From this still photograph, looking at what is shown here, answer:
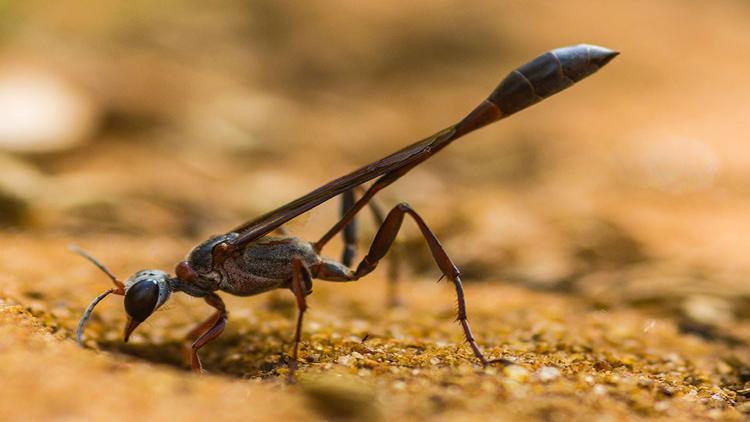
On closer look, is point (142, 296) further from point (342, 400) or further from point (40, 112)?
point (40, 112)

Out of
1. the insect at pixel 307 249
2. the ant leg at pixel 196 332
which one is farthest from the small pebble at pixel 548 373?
the ant leg at pixel 196 332

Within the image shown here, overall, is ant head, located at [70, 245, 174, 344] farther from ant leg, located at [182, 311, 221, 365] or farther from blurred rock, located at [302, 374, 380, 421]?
blurred rock, located at [302, 374, 380, 421]

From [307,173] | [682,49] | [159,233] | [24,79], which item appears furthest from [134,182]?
[682,49]

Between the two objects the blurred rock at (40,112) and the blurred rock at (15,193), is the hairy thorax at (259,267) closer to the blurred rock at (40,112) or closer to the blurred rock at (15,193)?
the blurred rock at (15,193)

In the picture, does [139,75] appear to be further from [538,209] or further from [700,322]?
[700,322]

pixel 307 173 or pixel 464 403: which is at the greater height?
pixel 307 173

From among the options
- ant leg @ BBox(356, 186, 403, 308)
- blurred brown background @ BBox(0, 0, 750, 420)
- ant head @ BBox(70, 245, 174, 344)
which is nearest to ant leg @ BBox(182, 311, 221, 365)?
ant head @ BBox(70, 245, 174, 344)
